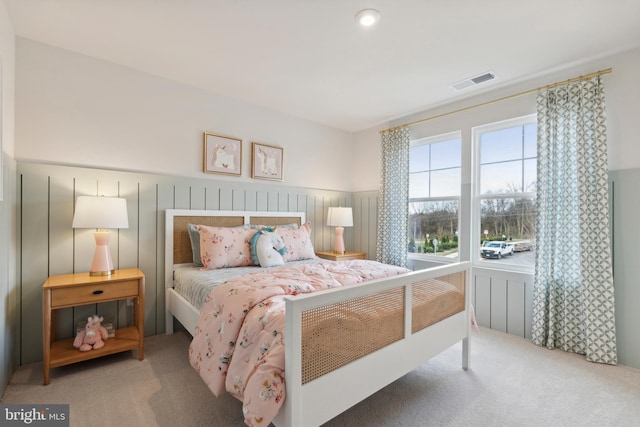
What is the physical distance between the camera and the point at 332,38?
221cm

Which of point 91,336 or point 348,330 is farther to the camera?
point 91,336

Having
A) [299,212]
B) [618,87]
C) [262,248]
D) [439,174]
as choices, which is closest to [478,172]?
[439,174]

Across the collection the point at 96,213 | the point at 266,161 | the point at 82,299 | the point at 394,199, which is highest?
the point at 266,161

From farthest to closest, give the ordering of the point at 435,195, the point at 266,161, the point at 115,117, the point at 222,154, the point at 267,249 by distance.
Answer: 1. the point at 435,195
2. the point at 266,161
3. the point at 222,154
4. the point at 267,249
5. the point at 115,117

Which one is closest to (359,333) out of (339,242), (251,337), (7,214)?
(251,337)

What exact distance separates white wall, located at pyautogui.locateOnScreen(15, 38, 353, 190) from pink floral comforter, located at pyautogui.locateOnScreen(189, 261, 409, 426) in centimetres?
167

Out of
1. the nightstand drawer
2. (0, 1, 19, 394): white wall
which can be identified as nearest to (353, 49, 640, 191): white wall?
the nightstand drawer

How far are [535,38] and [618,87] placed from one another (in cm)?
88

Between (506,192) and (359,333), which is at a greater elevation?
(506,192)

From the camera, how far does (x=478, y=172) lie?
329 centimetres

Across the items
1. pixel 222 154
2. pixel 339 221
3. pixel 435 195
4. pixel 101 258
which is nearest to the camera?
pixel 101 258

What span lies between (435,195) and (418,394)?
2394 millimetres

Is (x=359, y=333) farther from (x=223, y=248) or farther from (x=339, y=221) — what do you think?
(x=339, y=221)

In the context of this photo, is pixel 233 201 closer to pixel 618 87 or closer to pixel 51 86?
pixel 51 86
